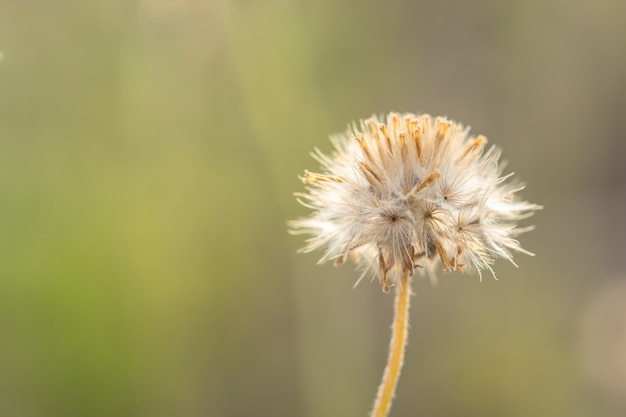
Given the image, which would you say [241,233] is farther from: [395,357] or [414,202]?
[395,357]

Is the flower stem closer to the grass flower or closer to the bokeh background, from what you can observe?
the grass flower

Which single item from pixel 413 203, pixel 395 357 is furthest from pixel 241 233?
pixel 395 357

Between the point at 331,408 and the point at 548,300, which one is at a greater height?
the point at 548,300

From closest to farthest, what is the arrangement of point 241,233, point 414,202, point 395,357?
point 395,357 → point 414,202 → point 241,233

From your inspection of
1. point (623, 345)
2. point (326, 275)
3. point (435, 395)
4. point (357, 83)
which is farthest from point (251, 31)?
point (623, 345)

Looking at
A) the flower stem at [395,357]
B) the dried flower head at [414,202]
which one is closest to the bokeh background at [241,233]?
the dried flower head at [414,202]

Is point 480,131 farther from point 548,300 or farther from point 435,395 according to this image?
point 435,395
